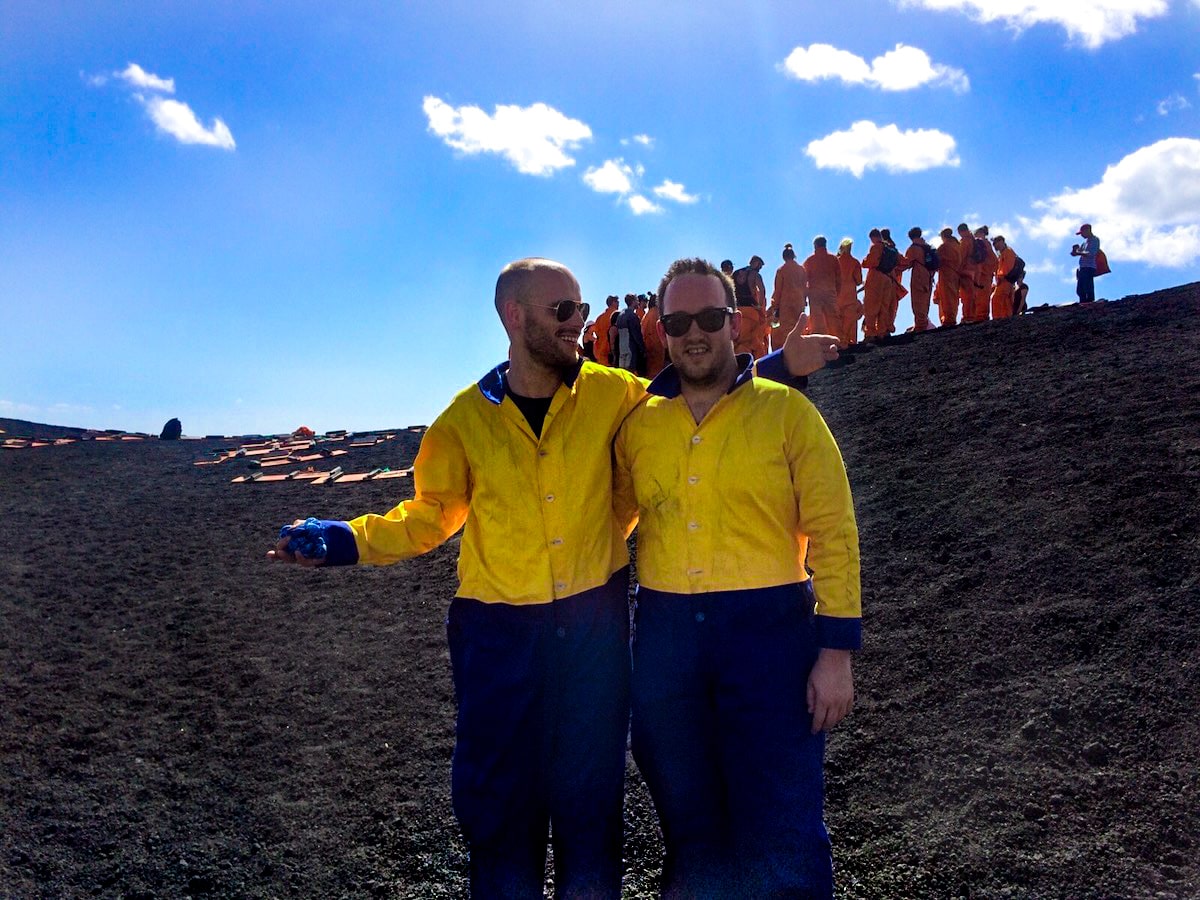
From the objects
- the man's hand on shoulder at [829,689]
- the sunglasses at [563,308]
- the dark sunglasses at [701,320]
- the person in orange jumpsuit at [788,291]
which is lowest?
the man's hand on shoulder at [829,689]

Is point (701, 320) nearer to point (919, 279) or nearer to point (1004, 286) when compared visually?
point (919, 279)

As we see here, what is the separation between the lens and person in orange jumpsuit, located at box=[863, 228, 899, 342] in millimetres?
12328

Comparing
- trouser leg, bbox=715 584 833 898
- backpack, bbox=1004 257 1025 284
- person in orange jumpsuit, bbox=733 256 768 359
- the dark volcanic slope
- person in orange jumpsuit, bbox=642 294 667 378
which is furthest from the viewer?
backpack, bbox=1004 257 1025 284

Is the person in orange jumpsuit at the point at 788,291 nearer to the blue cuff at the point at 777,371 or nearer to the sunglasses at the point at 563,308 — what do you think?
the blue cuff at the point at 777,371

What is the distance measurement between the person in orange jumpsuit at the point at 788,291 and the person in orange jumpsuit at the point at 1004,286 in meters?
→ 3.83

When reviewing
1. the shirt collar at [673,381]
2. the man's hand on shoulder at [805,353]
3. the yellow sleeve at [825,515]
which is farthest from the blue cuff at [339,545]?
the man's hand on shoulder at [805,353]

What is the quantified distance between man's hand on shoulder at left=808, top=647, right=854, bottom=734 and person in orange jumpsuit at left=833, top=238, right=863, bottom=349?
35.6 feet

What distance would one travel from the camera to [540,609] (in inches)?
96.6

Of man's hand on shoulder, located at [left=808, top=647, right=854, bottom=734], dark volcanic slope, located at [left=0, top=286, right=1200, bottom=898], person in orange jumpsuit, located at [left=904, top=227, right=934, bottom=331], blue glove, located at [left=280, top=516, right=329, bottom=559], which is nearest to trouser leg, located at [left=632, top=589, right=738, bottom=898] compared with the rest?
man's hand on shoulder, located at [left=808, top=647, right=854, bottom=734]

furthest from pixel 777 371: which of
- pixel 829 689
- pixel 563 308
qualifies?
pixel 829 689

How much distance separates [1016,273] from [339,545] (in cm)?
1405

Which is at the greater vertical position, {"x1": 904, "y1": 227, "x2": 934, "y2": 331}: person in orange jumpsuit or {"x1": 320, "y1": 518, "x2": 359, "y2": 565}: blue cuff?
{"x1": 904, "y1": 227, "x2": 934, "y2": 331}: person in orange jumpsuit

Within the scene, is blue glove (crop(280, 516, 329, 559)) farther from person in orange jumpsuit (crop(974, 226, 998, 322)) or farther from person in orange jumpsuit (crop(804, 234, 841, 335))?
person in orange jumpsuit (crop(974, 226, 998, 322))

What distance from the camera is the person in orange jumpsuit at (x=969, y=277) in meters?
13.3
